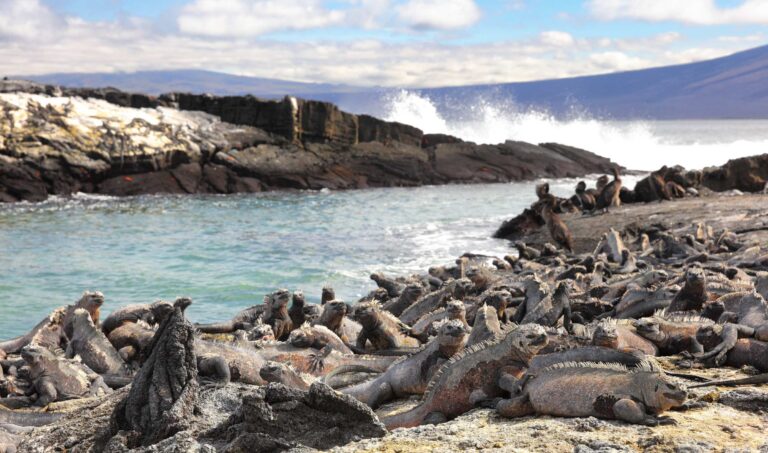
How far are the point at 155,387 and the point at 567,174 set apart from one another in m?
43.1

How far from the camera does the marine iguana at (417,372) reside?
241 inches

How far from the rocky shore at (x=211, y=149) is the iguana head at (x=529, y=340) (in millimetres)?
30772

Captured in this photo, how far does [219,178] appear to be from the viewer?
1452 inches

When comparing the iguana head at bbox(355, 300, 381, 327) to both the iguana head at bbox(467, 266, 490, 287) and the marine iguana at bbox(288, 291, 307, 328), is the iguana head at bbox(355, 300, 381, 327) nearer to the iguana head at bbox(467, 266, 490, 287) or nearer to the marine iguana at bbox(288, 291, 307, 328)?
the marine iguana at bbox(288, 291, 307, 328)

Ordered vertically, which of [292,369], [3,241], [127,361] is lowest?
[3,241]

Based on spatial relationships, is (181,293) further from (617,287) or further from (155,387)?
(155,387)

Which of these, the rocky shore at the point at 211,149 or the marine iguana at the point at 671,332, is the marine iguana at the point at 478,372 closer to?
the marine iguana at the point at 671,332

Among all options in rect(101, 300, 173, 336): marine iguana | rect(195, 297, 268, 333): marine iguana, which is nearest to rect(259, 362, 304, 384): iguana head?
rect(101, 300, 173, 336): marine iguana

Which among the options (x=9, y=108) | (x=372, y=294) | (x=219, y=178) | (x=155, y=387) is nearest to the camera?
(x=155, y=387)

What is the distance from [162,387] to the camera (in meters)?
4.97

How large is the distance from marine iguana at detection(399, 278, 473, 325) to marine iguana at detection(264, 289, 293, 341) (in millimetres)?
1473

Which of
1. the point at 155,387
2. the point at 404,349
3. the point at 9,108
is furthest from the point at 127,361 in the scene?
the point at 9,108

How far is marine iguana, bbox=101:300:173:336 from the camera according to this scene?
9.20 metres

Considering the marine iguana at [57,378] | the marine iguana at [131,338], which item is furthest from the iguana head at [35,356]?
the marine iguana at [131,338]
